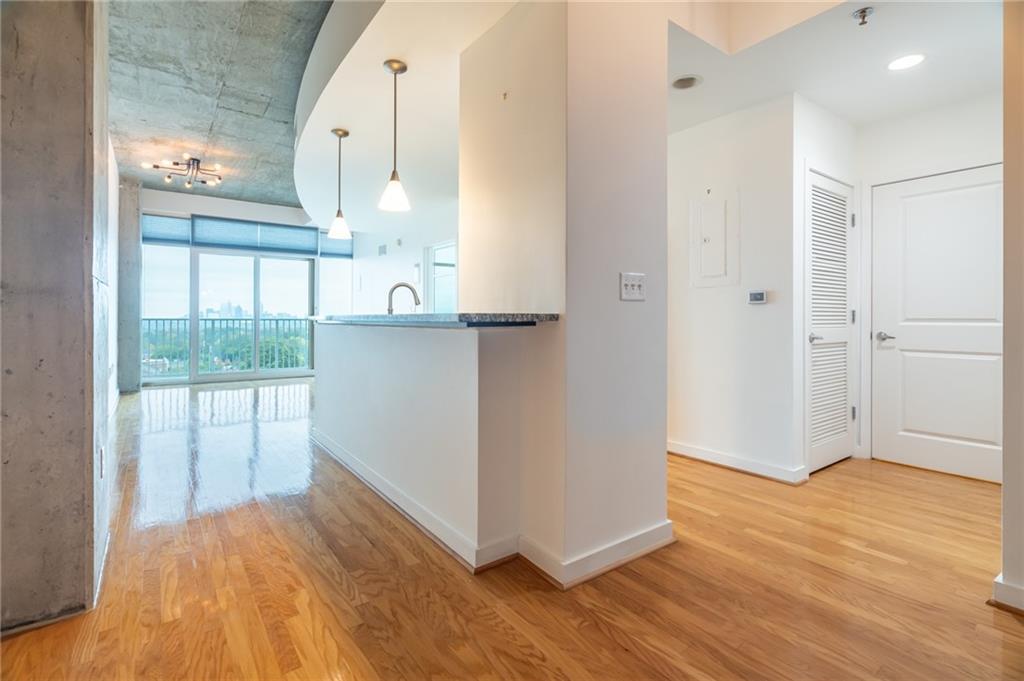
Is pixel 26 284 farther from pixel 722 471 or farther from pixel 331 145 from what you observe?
pixel 722 471

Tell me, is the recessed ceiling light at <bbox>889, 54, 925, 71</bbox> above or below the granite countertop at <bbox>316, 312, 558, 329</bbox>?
above

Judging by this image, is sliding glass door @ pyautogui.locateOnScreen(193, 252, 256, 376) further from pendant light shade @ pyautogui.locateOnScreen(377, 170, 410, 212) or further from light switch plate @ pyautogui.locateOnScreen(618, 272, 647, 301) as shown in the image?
light switch plate @ pyautogui.locateOnScreen(618, 272, 647, 301)

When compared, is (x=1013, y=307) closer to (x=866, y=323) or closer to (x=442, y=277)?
(x=866, y=323)

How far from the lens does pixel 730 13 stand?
2688 millimetres

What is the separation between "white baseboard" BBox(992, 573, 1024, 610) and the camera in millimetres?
1746

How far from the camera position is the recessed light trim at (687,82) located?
2955 mm

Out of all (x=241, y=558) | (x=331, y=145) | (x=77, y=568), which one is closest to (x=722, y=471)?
(x=241, y=558)

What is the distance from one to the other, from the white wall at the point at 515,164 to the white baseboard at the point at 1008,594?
188 centimetres

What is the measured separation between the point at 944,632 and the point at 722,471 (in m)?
1.74

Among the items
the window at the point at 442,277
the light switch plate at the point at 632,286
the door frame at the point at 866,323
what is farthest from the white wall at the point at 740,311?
the window at the point at 442,277

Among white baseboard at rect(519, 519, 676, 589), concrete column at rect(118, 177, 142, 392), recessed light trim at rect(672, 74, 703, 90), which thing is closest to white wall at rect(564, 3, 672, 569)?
white baseboard at rect(519, 519, 676, 589)

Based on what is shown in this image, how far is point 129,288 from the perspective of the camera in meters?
6.75

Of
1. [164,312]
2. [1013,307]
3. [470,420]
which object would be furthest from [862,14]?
[164,312]

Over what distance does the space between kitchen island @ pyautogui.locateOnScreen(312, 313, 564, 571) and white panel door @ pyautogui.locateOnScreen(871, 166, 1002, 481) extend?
3072mm
